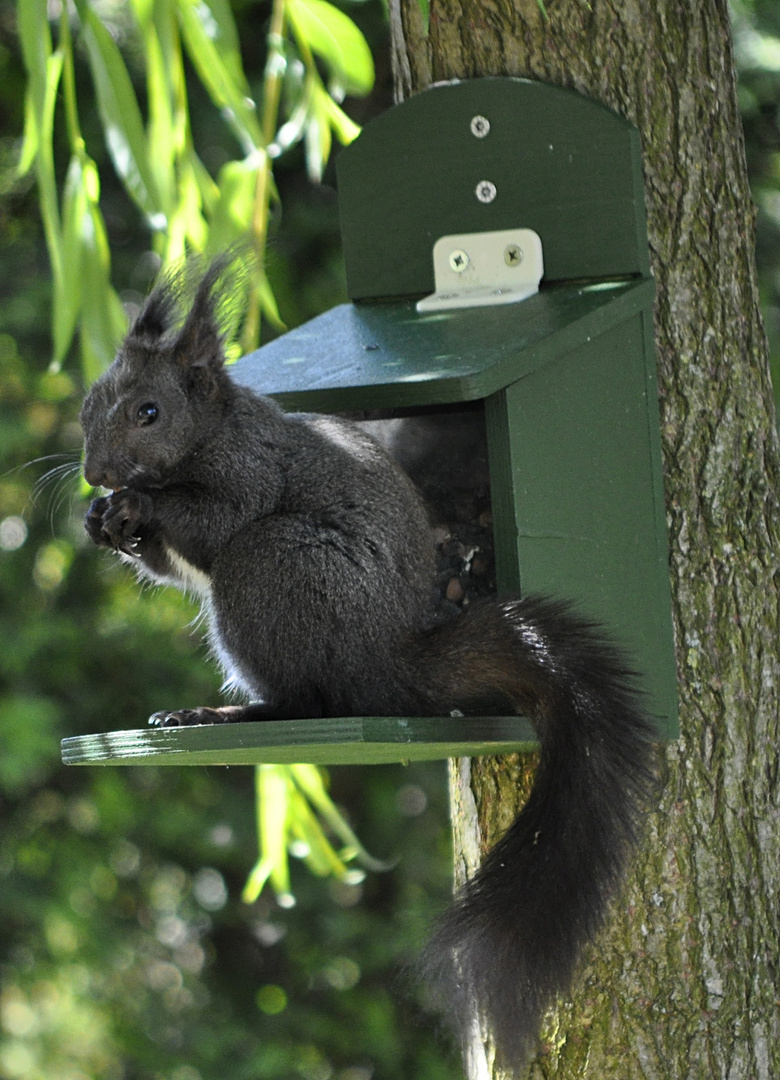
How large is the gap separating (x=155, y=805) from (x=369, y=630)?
3052mm

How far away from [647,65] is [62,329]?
101 centimetres

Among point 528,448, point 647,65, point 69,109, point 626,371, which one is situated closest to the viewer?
point 528,448

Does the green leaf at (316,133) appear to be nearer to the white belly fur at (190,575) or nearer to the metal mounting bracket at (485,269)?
the metal mounting bracket at (485,269)

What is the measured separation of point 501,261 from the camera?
2.19 metres

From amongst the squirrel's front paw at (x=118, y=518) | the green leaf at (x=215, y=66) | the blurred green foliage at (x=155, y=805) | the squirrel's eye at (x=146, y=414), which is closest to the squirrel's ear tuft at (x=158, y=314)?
the squirrel's eye at (x=146, y=414)

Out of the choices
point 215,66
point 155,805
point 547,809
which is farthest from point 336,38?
point 155,805

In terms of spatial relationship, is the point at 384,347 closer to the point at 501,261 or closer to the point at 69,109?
the point at 501,261

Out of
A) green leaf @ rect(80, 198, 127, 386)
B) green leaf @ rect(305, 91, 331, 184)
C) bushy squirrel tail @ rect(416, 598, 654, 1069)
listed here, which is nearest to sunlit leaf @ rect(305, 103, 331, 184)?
green leaf @ rect(305, 91, 331, 184)

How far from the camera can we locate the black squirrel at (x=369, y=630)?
1730 millimetres

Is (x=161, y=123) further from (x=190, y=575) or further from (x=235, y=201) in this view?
(x=190, y=575)

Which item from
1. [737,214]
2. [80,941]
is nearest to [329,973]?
[80,941]

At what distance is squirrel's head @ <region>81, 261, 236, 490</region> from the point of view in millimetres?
1942

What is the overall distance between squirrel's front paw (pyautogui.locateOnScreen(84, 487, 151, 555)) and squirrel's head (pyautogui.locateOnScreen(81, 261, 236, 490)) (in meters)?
0.05

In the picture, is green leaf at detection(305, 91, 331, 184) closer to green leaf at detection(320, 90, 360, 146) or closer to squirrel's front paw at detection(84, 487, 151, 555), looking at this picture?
green leaf at detection(320, 90, 360, 146)
